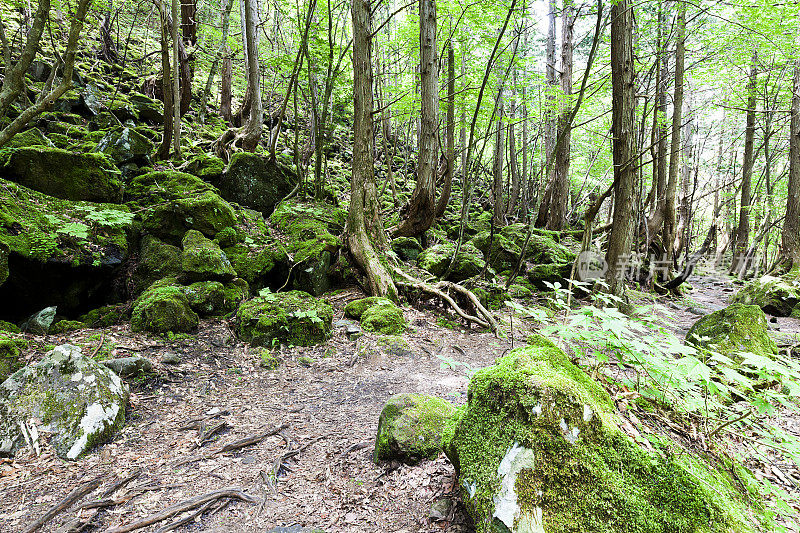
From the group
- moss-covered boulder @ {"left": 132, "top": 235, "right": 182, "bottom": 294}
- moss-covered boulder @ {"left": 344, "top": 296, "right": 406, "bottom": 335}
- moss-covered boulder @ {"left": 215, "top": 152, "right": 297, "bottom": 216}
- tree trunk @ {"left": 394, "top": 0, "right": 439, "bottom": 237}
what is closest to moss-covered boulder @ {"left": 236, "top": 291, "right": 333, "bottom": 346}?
moss-covered boulder @ {"left": 344, "top": 296, "right": 406, "bottom": 335}

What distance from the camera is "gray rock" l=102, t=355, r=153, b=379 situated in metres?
3.87

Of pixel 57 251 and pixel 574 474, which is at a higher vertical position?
pixel 57 251

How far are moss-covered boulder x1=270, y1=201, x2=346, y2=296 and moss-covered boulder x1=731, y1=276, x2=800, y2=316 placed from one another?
35.1 ft

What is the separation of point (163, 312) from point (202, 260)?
3.69 ft

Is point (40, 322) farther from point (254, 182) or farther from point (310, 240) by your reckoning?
point (254, 182)

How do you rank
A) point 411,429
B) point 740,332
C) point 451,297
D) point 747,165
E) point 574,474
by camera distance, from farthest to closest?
point 747,165 → point 451,297 → point 740,332 → point 411,429 → point 574,474

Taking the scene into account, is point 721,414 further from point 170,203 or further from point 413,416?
point 170,203

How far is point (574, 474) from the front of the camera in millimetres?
1558

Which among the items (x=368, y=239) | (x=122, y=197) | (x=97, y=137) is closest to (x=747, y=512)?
(x=368, y=239)

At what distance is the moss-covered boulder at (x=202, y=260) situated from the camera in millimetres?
5570

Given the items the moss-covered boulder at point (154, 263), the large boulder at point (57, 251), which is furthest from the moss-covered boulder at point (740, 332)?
the large boulder at point (57, 251)

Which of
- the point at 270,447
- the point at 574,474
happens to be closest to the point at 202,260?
the point at 270,447

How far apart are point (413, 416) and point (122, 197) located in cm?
Result: 645

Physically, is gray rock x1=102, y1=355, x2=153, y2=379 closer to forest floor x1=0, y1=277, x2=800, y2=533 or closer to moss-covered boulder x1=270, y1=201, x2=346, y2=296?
forest floor x1=0, y1=277, x2=800, y2=533
